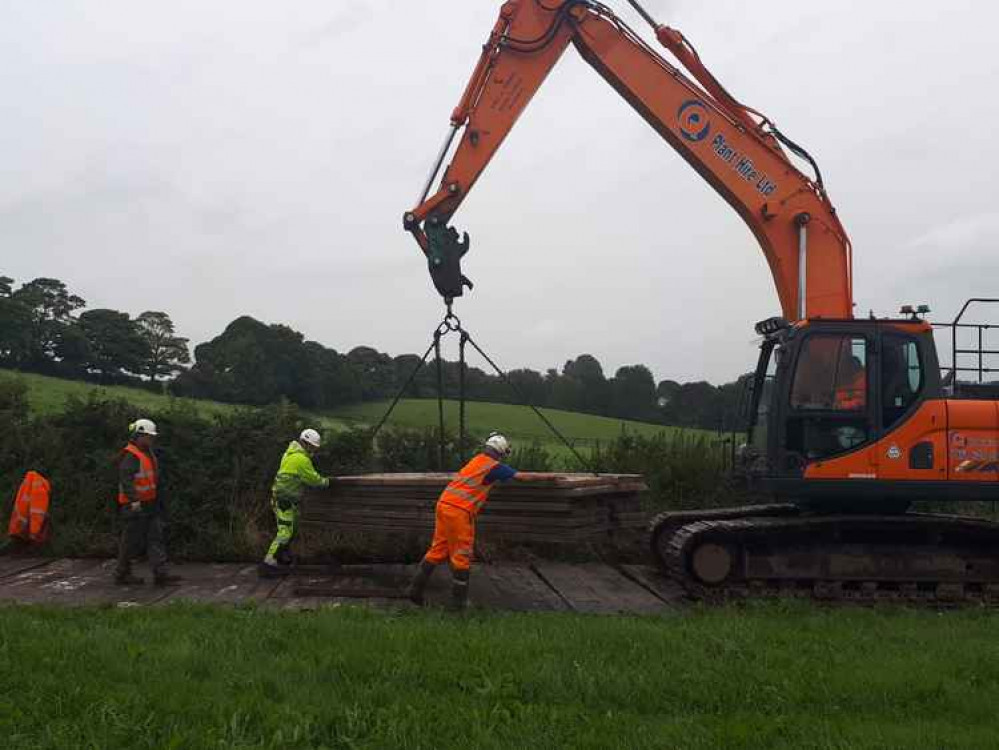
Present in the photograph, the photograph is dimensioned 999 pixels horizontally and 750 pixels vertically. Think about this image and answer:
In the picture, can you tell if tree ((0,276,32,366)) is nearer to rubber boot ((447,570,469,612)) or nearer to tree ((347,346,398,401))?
tree ((347,346,398,401))

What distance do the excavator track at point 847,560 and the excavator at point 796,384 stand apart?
15 millimetres

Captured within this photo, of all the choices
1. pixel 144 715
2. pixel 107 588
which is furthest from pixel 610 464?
pixel 144 715

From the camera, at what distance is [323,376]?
20562mm

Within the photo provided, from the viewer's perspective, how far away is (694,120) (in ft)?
32.7

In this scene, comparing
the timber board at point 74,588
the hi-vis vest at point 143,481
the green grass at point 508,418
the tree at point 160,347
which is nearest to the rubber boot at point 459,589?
the timber board at point 74,588

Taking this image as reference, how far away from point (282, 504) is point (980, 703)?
24.0ft

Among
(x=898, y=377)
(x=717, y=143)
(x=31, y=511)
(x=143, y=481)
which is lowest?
(x=31, y=511)

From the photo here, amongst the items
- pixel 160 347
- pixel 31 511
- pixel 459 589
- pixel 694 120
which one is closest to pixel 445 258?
pixel 694 120

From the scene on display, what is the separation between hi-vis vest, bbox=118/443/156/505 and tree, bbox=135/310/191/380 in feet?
76.9

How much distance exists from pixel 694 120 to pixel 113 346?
3100 cm

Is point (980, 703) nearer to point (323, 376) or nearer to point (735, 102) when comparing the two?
point (735, 102)

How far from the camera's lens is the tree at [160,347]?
34219mm

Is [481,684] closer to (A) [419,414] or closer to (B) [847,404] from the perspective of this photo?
(B) [847,404]

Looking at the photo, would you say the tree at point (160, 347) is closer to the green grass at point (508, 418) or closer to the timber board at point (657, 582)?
the green grass at point (508, 418)
